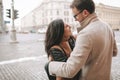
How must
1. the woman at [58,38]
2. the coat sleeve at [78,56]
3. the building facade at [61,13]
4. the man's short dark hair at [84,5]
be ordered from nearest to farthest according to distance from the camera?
the coat sleeve at [78,56], the man's short dark hair at [84,5], the woman at [58,38], the building facade at [61,13]

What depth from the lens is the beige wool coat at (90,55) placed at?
1.84 metres

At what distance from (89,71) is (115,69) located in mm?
6009

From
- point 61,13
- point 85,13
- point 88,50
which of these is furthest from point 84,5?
point 61,13

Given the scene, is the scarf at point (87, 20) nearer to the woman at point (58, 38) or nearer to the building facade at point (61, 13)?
the woman at point (58, 38)

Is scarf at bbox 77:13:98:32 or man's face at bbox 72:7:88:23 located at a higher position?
man's face at bbox 72:7:88:23

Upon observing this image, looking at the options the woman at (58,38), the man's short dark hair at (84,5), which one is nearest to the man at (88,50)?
the man's short dark hair at (84,5)

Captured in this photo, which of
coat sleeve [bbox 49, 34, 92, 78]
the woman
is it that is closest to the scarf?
coat sleeve [bbox 49, 34, 92, 78]

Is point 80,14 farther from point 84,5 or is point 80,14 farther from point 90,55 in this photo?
point 90,55

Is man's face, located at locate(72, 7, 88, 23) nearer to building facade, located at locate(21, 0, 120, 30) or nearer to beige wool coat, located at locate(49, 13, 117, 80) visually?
beige wool coat, located at locate(49, 13, 117, 80)

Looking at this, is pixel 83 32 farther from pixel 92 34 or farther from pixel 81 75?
pixel 81 75

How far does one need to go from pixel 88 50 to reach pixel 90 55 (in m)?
0.08

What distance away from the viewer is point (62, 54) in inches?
88.7

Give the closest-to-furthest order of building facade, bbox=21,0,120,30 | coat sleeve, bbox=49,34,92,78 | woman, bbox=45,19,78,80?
coat sleeve, bbox=49,34,92,78
woman, bbox=45,19,78,80
building facade, bbox=21,0,120,30

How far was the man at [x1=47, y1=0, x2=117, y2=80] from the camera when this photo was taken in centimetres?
184
